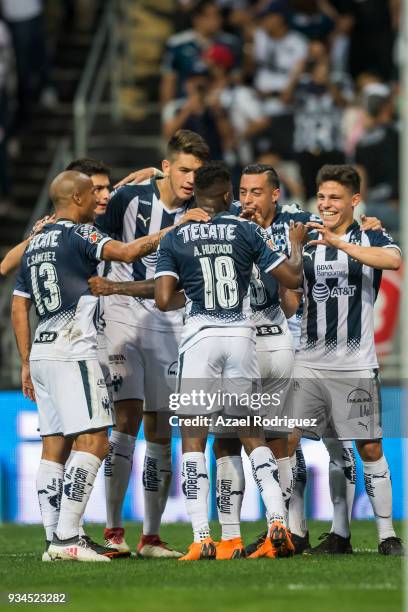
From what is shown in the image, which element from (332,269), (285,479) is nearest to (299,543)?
(285,479)

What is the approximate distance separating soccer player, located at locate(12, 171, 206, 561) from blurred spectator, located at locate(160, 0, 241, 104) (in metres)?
8.63

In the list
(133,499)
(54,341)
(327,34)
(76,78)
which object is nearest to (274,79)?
(327,34)

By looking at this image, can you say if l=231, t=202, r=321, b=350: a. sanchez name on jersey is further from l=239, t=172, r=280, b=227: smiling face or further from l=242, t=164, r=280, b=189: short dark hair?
l=242, t=164, r=280, b=189: short dark hair

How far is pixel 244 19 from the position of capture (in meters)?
19.0

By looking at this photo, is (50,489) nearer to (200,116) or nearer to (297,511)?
(297,511)

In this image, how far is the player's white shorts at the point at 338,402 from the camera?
9891 mm

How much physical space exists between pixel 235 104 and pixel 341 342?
819 cm

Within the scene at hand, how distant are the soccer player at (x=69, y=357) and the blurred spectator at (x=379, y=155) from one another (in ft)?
→ 23.7

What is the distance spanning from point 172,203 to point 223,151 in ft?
22.7

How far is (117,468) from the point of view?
10336mm

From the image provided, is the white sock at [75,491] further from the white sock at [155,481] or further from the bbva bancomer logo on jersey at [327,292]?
the bbva bancomer logo on jersey at [327,292]

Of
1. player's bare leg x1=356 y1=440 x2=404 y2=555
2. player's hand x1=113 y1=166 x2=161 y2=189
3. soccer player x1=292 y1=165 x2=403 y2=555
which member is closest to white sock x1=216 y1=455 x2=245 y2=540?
soccer player x1=292 y1=165 x2=403 y2=555

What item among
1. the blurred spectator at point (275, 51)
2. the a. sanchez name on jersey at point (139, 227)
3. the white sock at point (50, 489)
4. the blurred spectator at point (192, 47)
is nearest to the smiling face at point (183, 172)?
the a. sanchez name on jersey at point (139, 227)

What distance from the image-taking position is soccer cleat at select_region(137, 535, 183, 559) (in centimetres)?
1002
